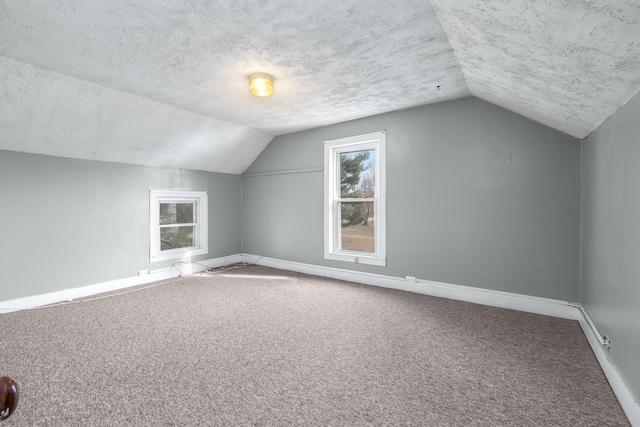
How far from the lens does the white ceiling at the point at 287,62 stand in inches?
58.3

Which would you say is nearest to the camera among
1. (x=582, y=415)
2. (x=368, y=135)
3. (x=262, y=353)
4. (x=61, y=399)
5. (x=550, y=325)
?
(x=582, y=415)

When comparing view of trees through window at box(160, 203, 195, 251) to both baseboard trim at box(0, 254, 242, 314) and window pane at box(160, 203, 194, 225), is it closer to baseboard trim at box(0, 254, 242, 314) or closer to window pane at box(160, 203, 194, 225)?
window pane at box(160, 203, 194, 225)

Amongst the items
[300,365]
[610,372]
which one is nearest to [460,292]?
[610,372]

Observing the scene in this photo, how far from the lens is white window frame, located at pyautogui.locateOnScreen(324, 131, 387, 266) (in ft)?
12.8

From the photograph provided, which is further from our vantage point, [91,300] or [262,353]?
[91,300]

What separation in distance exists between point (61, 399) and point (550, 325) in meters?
Answer: 3.69

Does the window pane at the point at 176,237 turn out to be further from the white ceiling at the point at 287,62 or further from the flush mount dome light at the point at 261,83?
the flush mount dome light at the point at 261,83

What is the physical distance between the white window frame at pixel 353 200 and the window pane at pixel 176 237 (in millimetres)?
2358

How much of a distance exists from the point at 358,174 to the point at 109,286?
367cm


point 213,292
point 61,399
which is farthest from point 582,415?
point 213,292

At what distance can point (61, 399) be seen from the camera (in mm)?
1657

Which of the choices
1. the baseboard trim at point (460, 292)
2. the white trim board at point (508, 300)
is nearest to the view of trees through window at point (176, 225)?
the white trim board at point (508, 300)

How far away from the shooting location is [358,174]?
169 inches

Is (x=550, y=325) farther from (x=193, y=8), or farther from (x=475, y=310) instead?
(x=193, y=8)
